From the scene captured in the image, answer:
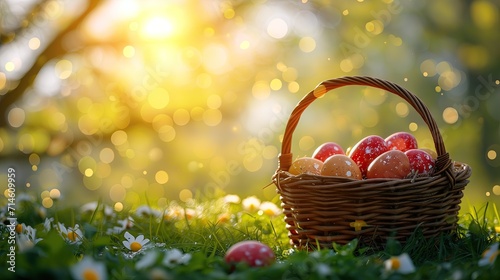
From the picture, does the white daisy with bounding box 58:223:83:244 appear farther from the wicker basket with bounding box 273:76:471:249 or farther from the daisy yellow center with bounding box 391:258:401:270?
the daisy yellow center with bounding box 391:258:401:270

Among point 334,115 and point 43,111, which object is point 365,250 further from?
point 43,111

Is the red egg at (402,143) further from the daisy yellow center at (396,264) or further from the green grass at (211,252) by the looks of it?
the daisy yellow center at (396,264)

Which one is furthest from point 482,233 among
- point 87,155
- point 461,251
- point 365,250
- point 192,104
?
point 87,155

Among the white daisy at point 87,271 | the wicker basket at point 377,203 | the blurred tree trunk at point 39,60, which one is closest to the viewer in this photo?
the white daisy at point 87,271

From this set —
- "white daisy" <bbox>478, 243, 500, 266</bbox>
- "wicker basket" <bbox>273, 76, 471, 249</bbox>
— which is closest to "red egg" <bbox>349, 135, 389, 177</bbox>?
"wicker basket" <bbox>273, 76, 471, 249</bbox>

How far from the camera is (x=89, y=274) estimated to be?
1.04 metres

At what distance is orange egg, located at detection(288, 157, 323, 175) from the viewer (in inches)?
69.8

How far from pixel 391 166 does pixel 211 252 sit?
618 millimetres

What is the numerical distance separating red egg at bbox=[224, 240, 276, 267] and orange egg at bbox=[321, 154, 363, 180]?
43cm

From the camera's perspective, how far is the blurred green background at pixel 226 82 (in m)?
4.52

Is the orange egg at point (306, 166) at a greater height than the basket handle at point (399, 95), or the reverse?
the basket handle at point (399, 95)

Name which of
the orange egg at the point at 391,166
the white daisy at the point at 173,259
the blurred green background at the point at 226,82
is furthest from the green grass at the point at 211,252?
the blurred green background at the point at 226,82

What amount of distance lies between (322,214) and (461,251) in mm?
428

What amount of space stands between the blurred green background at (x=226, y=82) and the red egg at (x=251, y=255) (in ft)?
9.59
